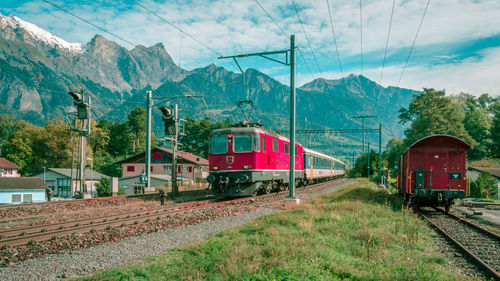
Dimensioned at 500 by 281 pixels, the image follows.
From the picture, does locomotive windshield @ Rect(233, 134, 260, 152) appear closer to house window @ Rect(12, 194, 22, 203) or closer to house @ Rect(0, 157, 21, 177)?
house window @ Rect(12, 194, 22, 203)

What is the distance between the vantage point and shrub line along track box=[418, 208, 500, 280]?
22.1ft

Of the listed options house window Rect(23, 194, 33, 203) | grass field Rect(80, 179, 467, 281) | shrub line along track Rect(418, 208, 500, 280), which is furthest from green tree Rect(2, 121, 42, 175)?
shrub line along track Rect(418, 208, 500, 280)

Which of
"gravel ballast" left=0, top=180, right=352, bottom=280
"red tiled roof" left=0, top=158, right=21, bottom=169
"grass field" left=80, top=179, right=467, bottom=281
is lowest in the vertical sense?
"gravel ballast" left=0, top=180, right=352, bottom=280

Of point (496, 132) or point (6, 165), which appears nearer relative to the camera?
point (496, 132)

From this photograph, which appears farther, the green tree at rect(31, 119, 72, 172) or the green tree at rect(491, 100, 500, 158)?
the green tree at rect(31, 119, 72, 172)

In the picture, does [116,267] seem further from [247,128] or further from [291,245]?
[247,128]

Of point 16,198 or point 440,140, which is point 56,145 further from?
point 440,140

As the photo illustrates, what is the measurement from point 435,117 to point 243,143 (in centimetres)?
4282

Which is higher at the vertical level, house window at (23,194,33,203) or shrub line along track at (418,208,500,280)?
shrub line along track at (418,208,500,280)

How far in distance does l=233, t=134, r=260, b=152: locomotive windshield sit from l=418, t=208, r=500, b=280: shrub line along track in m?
8.40

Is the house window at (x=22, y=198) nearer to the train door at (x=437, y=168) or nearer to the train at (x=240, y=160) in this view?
the train at (x=240, y=160)

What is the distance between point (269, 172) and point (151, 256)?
12.9 metres

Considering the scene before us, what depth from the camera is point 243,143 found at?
1772 centimetres

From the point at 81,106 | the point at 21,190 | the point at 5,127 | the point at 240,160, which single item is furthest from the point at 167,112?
the point at 5,127
